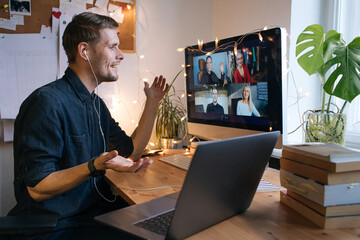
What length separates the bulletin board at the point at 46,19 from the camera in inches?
68.2

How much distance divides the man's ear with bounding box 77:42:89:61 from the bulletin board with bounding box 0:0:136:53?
64 centimetres

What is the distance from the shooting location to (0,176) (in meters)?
1.78

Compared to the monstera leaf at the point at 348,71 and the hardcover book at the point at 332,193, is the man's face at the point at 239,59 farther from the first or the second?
the hardcover book at the point at 332,193

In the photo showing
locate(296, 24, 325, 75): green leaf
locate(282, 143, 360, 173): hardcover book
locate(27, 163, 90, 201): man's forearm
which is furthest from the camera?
locate(296, 24, 325, 75): green leaf

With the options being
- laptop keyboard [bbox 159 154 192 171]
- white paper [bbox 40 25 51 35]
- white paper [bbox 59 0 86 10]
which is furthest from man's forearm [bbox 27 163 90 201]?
white paper [bbox 59 0 86 10]

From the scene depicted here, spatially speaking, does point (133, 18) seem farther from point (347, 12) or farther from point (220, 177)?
point (220, 177)

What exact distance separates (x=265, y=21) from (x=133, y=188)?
4.35 feet

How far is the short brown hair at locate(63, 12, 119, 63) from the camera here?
1.33 meters

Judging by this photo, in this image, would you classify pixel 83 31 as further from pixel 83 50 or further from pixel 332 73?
pixel 332 73

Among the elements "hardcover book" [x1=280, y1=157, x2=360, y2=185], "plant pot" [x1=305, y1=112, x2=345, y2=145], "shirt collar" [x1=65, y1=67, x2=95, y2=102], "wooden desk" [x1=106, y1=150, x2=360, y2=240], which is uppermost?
"shirt collar" [x1=65, y1=67, x2=95, y2=102]

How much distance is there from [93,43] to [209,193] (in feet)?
3.04

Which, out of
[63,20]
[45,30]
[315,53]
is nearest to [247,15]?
[315,53]

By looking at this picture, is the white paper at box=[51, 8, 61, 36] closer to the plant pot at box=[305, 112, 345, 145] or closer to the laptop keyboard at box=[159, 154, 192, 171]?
the laptop keyboard at box=[159, 154, 192, 171]

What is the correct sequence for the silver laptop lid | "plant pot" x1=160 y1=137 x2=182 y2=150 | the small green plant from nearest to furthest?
the silver laptop lid
the small green plant
"plant pot" x1=160 y1=137 x2=182 y2=150
